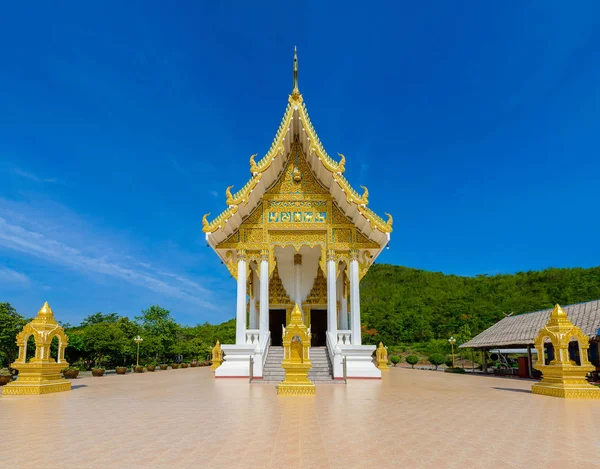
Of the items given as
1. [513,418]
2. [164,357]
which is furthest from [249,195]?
[164,357]

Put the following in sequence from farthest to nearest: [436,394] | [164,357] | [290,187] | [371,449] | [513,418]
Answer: [164,357]
[290,187]
[436,394]
[513,418]
[371,449]

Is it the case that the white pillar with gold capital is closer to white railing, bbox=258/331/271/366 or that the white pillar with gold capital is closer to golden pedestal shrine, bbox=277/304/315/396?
white railing, bbox=258/331/271/366

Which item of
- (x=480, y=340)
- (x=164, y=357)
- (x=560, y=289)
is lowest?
(x=164, y=357)

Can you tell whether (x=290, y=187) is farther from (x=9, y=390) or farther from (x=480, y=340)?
(x=480, y=340)

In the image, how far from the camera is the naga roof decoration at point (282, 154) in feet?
42.6

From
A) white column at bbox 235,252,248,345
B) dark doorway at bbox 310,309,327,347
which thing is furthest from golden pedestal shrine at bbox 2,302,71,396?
dark doorway at bbox 310,309,327,347

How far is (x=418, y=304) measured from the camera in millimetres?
50312

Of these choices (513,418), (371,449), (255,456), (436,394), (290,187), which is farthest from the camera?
(290,187)

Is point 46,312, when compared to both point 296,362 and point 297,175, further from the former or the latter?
point 297,175

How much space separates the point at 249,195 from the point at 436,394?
7.79 m

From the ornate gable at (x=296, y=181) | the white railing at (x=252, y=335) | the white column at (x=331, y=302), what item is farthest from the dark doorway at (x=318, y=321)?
the ornate gable at (x=296, y=181)

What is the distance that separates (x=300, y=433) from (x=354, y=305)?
27.6 ft

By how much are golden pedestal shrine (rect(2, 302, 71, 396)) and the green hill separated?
107ft

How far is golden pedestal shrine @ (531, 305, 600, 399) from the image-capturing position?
8.30m
